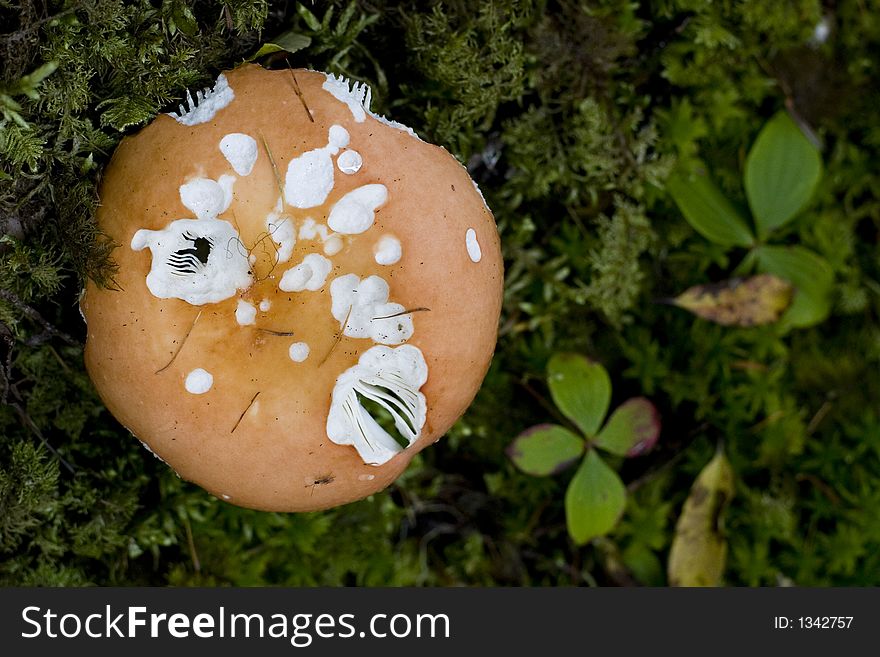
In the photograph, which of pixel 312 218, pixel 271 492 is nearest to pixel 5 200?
pixel 312 218

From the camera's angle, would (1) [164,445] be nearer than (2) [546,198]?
Yes

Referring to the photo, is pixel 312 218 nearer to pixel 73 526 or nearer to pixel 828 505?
pixel 73 526

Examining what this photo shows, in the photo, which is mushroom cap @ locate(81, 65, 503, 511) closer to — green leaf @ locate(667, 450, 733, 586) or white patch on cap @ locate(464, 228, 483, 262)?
white patch on cap @ locate(464, 228, 483, 262)

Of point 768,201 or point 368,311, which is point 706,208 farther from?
point 368,311

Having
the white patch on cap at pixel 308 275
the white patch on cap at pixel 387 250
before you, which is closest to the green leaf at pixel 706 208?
the white patch on cap at pixel 387 250

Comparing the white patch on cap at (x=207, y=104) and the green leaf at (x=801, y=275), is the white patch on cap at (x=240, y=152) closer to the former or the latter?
the white patch on cap at (x=207, y=104)

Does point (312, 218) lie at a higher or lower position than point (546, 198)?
higher
